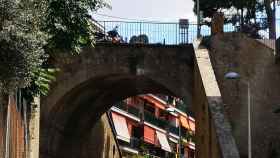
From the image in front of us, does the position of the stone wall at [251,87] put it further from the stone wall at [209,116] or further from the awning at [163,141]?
the awning at [163,141]

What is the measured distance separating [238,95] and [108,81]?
6299 millimetres

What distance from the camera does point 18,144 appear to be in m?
23.9

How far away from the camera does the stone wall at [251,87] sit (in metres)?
30.9

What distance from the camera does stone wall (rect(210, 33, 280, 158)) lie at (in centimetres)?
3088

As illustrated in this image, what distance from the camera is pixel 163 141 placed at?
2689 inches

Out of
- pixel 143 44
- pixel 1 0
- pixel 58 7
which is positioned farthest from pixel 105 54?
pixel 1 0

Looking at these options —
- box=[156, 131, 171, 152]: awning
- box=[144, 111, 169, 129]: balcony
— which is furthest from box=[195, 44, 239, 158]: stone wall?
box=[156, 131, 171, 152]: awning

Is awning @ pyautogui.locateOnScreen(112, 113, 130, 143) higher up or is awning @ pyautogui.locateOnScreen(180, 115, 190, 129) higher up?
awning @ pyautogui.locateOnScreen(112, 113, 130, 143)

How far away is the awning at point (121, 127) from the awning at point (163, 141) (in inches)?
394

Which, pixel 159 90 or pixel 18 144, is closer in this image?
pixel 18 144

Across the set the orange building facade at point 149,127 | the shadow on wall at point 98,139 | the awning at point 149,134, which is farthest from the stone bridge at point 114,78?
the awning at point 149,134

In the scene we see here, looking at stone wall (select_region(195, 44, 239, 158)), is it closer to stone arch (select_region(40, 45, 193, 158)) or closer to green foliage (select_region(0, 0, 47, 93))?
stone arch (select_region(40, 45, 193, 158))

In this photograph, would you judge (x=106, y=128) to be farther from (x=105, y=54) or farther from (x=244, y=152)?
(x=244, y=152)

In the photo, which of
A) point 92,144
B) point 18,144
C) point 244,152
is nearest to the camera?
point 18,144
